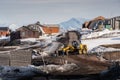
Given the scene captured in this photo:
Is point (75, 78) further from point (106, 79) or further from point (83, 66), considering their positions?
point (83, 66)

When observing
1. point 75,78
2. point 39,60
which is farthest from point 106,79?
point 39,60

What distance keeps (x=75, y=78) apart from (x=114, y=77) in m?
3.30

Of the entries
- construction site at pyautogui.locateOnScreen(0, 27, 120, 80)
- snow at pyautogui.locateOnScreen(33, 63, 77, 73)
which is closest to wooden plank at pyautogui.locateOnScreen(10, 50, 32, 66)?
construction site at pyautogui.locateOnScreen(0, 27, 120, 80)

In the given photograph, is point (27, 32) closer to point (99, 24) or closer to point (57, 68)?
point (99, 24)

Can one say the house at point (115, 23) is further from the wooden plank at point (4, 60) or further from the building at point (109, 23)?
the wooden plank at point (4, 60)

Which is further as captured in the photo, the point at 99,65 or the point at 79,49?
the point at 79,49

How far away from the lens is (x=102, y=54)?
3831cm

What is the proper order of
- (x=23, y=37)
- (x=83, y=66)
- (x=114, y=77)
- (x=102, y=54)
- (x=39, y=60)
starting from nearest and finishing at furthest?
(x=114, y=77) < (x=83, y=66) < (x=39, y=60) < (x=102, y=54) < (x=23, y=37)

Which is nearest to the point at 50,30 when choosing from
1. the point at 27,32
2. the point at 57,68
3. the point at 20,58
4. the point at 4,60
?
the point at 27,32

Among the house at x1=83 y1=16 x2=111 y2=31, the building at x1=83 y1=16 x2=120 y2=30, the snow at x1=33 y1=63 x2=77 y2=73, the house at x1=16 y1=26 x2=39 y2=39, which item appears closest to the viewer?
the snow at x1=33 y1=63 x2=77 y2=73

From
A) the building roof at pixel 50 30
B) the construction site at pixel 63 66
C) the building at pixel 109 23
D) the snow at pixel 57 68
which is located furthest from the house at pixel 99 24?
the snow at pixel 57 68

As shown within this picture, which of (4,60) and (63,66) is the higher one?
(4,60)

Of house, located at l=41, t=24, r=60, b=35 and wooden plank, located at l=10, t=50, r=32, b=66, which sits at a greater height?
house, located at l=41, t=24, r=60, b=35

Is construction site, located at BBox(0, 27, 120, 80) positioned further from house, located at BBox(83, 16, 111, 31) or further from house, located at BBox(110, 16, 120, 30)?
house, located at BBox(110, 16, 120, 30)
